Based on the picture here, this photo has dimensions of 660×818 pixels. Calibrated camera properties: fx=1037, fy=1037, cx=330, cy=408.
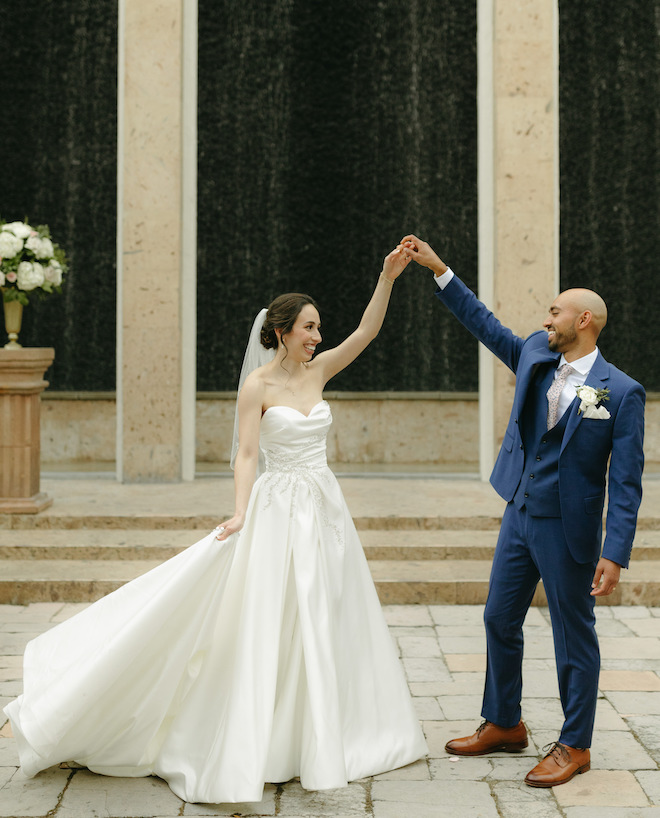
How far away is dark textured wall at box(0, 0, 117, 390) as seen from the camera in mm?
10328

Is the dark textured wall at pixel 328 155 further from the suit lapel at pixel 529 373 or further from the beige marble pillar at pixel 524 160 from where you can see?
the suit lapel at pixel 529 373

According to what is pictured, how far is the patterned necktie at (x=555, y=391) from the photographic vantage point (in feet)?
13.0

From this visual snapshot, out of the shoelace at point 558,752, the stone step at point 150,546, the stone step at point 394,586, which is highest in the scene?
the stone step at point 150,546

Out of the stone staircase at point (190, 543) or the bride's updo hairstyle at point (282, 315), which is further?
the stone staircase at point (190, 543)

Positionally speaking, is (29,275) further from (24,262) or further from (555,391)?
(555,391)

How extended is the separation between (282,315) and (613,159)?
7253 millimetres

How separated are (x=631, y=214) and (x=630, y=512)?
7339 mm

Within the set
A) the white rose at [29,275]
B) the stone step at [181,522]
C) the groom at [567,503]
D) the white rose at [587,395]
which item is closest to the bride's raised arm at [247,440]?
the groom at [567,503]

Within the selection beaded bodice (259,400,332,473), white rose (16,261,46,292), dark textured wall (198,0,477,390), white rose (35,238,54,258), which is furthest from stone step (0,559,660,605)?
dark textured wall (198,0,477,390)

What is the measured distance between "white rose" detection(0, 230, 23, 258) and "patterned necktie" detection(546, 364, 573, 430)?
5093 mm

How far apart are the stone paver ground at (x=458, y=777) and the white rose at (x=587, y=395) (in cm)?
146

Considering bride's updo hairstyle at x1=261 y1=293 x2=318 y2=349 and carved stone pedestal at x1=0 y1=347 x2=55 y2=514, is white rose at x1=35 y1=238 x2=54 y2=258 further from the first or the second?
bride's updo hairstyle at x1=261 y1=293 x2=318 y2=349

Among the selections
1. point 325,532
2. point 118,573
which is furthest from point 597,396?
point 118,573

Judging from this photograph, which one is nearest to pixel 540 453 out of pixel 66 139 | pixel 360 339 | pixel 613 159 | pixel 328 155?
pixel 360 339
